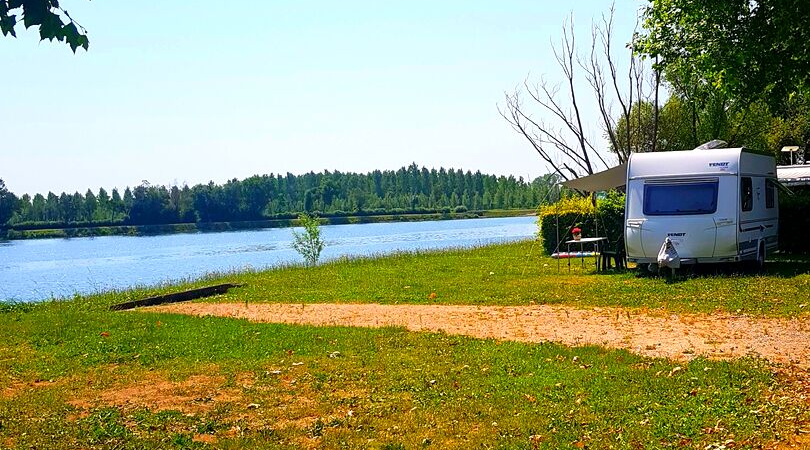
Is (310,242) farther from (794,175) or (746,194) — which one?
(746,194)

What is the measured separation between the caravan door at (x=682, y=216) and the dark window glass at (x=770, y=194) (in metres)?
2.96

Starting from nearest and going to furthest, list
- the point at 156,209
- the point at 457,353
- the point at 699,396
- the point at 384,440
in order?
the point at 384,440
the point at 699,396
the point at 457,353
the point at 156,209

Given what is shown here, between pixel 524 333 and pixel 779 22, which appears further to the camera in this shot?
pixel 779 22

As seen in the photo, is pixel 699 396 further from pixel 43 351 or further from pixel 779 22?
pixel 779 22

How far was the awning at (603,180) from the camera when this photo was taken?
21.3m

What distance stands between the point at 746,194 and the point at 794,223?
15.5 ft

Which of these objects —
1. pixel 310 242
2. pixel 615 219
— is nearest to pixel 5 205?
pixel 310 242

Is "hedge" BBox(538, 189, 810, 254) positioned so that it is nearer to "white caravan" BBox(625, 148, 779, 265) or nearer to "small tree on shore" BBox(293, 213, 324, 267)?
"white caravan" BBox(625, 148, 779, 265)

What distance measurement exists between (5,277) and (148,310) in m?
28.8

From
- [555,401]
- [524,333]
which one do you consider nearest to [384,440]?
[555,401]

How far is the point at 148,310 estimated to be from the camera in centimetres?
1502

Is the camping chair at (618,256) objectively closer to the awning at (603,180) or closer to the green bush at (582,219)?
the green bush at (582,219)

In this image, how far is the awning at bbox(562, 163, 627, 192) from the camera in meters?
21.3

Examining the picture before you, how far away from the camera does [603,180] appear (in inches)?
865
